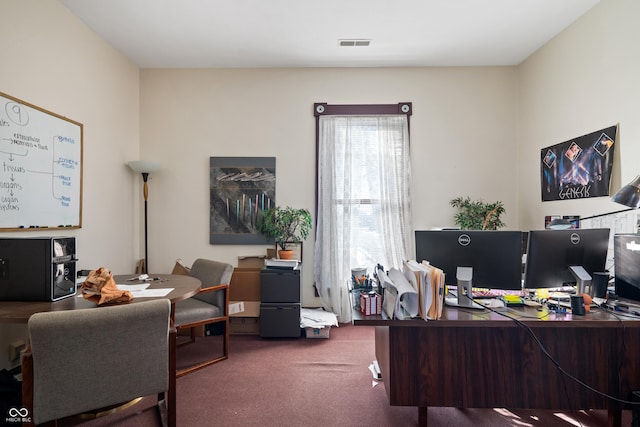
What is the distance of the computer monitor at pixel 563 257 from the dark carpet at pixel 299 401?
0.91m

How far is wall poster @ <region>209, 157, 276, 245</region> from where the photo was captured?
370 centimetres

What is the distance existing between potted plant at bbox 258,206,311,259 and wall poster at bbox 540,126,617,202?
2524 millimetres

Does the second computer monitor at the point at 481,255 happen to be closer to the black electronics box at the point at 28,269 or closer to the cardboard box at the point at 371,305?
the cardboard box at the point at 371,305

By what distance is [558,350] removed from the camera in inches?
69.8

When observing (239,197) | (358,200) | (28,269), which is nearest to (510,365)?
(358,200)

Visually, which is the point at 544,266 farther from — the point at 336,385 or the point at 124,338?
the point at 124,338

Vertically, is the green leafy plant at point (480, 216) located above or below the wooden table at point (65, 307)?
above

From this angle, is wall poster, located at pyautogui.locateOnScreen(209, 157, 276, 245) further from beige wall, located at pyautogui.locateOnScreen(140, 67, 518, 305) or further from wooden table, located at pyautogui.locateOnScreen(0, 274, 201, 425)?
wooden table, located at pyautogui.locateOnScreen(0, 274, 201, 425)

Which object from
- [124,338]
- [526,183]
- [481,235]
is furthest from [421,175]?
[124,338]

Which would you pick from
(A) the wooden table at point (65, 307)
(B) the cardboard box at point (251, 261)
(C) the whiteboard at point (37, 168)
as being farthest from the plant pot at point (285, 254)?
(C) the whiteboard at point (37, 168)

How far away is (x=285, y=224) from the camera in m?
3.51

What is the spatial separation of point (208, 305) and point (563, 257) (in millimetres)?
2687

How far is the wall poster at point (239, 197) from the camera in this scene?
3699 mm

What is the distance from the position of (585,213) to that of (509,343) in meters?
1.74
